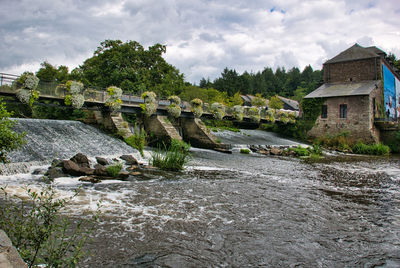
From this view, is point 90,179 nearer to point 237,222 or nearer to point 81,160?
point 81,160

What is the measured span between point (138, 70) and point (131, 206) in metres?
30.9

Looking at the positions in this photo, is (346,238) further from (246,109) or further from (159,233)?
(246,109)

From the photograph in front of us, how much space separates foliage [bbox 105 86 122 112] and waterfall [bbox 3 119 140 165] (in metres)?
1.89

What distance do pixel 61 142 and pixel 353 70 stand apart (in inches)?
1371

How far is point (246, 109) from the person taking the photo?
30.5 meters

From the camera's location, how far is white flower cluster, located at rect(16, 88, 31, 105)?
14.3 m

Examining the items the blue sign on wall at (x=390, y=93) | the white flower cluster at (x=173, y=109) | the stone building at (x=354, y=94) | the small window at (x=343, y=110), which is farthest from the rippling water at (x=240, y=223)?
the blue sign on wall at (x=390, y=93)

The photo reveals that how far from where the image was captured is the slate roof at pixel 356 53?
34.4m

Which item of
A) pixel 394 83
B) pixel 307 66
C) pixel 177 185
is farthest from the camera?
pixel 307 66

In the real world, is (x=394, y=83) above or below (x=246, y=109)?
above

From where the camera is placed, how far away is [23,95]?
1438 cm

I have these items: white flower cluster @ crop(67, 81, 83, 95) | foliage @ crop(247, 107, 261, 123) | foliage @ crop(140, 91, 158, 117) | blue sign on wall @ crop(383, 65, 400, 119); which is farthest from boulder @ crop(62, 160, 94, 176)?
blue sign on wall @ crop(383, 65, 400, 119)

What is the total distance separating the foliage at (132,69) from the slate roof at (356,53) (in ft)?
69.6

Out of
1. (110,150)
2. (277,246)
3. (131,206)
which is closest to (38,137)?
(110,150)
